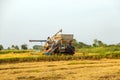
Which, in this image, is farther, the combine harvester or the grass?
the combine harvester

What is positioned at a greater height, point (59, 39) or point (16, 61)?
point (59, 39)

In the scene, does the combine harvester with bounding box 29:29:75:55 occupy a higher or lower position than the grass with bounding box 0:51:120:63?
higher

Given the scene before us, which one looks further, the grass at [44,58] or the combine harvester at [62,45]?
the combine harvester at [62,45]

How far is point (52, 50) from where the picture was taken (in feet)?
116

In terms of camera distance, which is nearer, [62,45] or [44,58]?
[44,58]

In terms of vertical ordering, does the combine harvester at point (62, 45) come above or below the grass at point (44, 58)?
above

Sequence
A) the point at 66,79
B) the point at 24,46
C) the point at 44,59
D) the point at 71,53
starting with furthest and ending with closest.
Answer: the point at 24,46 → the point at 71,53 → the point at 44,59 → the point at 66,79

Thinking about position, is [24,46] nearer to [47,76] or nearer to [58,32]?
[58,32]

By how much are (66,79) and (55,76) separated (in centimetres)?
121

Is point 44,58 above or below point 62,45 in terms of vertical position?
below

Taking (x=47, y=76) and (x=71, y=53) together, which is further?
(x=71, y=53)

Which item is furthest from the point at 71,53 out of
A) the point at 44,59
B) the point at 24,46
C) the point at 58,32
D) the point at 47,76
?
the point at 24,46

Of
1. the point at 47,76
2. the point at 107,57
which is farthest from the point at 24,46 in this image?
the point at 47,76

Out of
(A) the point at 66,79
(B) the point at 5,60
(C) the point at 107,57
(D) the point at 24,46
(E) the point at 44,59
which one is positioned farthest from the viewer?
(D) the point at 24,46
